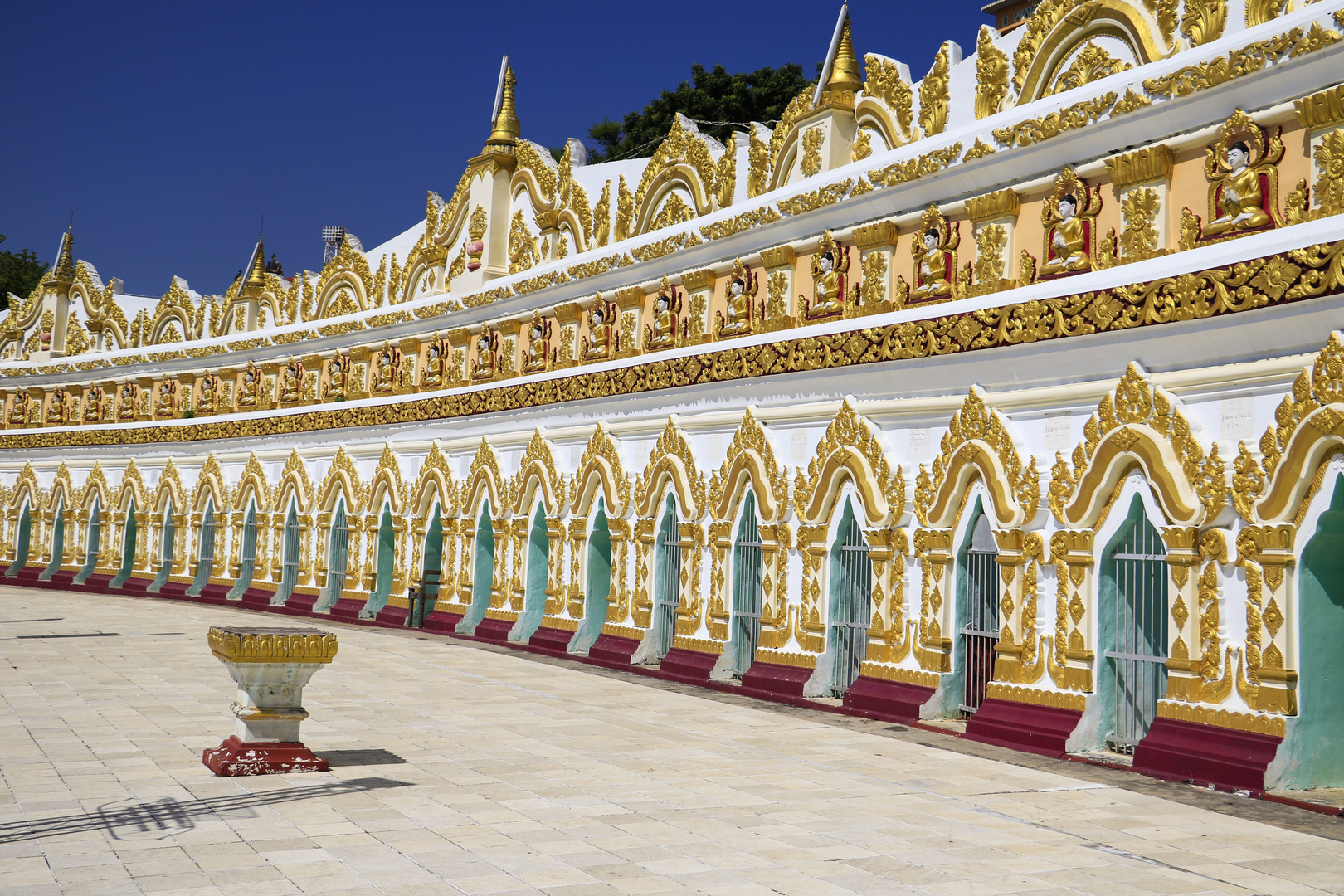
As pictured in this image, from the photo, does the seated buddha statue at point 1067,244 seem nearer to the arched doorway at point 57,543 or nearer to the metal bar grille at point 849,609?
the metal bar grille at point 849,609

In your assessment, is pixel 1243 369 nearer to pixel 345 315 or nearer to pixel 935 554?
pixel 935 554

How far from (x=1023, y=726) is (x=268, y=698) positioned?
5.61 meters

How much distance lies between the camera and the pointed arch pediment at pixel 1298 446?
26.8ft

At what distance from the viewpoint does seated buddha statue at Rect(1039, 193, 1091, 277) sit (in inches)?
408

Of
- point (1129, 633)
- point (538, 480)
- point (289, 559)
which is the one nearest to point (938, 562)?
point (1129, 633)

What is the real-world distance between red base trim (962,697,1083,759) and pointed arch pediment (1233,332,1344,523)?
7.08 feet

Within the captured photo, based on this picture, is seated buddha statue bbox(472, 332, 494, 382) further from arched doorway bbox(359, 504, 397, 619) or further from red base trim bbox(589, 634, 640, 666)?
red base trim bbox(589, 634, 640, 666)

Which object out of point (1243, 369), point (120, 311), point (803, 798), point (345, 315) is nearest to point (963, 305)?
point (1243, 369)

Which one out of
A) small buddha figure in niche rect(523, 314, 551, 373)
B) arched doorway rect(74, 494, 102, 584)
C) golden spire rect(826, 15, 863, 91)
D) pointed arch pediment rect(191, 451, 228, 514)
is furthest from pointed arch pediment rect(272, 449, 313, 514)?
golden spire rect(826, 15, 863, 91)

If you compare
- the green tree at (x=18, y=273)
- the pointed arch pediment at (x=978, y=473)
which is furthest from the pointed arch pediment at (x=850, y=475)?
the green tree at (x=18, y=273)

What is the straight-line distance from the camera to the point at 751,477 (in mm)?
13812

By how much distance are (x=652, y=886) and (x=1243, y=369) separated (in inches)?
216

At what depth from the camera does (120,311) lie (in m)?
28.7

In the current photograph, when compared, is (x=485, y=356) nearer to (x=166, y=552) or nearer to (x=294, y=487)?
(x=294, y=487)
